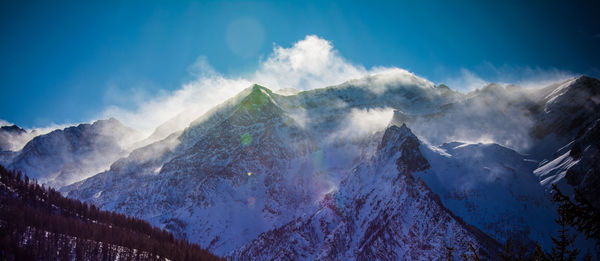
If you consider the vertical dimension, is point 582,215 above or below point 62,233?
below

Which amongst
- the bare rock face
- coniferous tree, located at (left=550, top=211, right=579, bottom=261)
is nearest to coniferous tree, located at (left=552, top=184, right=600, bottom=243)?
coniferous tree, located at (left=550, top=211, right=579, bottom=261)

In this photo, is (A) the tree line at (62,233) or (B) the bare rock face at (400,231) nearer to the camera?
(A) the tree line at (62,233)

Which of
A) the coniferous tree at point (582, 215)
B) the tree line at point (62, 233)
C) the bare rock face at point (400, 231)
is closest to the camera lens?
the coniferous tree at point (582, 215)

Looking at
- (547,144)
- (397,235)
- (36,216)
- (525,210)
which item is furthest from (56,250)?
(547,144)

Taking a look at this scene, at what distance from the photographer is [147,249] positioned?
116 metres

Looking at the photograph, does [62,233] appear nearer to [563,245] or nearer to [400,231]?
[563,245]

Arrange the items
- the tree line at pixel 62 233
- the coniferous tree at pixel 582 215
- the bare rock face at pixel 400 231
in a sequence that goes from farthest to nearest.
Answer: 1. the bare rock face at pixel 400 231
2. the tree line at pixel 62 233
3. the coniferous tree at pixel 582 215

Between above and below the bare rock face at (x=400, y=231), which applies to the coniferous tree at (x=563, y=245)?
below

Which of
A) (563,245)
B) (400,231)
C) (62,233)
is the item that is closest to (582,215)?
(563,245)

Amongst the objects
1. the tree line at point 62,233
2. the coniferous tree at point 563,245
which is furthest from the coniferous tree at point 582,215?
the tree line at point 62,233

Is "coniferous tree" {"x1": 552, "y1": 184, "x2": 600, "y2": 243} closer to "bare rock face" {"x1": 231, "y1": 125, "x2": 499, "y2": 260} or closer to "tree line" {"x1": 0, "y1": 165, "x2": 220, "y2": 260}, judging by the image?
"tree line" {"x1": 0, "y1": 165, "x2": 220, "y2": 260}

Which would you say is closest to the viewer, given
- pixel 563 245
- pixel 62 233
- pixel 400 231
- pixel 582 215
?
pixel 582 215

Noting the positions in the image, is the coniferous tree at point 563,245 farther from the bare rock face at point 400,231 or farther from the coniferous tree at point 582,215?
the bare rock face at point 400,231

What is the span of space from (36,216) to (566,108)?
243 m
